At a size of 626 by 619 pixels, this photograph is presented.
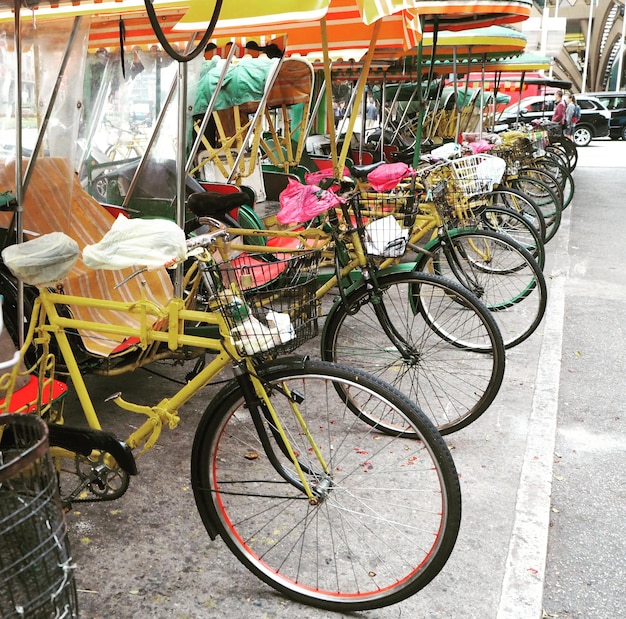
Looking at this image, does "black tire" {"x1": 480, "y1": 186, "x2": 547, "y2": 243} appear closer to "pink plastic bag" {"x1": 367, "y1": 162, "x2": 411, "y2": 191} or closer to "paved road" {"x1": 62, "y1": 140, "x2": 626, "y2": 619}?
"paved road" {"x1": 62, "y1": 140, "x2": 626, "y2": 619}

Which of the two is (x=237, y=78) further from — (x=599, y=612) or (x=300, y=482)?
(x=599, y=612)

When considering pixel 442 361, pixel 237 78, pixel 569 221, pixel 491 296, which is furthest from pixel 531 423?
pixel 569 221

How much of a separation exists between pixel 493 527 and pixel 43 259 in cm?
216

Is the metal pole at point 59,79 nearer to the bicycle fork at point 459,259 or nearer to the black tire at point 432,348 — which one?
the black tire at point 432,348

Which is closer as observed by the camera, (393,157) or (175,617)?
(175,617)

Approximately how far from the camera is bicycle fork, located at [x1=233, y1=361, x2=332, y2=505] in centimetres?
235

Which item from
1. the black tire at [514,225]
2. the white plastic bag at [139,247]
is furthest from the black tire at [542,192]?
the white plastic bag at [139,247]

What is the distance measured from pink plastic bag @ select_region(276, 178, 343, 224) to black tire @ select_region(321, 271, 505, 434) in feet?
1.55

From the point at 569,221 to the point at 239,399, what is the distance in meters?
9.18

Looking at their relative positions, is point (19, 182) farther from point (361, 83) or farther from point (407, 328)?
point (361, 83)

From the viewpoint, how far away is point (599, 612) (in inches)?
100

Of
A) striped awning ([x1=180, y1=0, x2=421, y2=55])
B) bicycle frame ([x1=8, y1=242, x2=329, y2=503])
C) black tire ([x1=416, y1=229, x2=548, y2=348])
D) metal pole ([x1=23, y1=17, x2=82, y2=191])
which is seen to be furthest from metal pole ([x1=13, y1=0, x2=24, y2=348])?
black tire ([x1=416, y1=229, x2=548, y2=348])

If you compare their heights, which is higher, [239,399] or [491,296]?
[239,399]

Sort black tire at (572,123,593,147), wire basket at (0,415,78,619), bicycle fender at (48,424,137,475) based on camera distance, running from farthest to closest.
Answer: black tire at (572,123,593,147) → bicycle fender at (48,424,137,475) → wire basket at (0,415,78,619)
